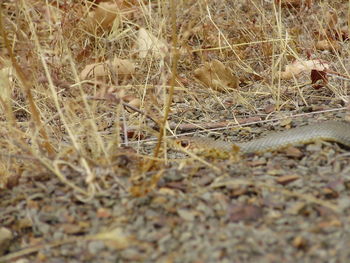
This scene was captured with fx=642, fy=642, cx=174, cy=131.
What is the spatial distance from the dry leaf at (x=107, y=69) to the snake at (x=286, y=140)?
0.90 meters

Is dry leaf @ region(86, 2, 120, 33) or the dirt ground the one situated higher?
dry leaf @ region(86, 2, 120, 33)

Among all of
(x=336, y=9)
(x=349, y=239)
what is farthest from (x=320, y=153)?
(x=336, y=9)

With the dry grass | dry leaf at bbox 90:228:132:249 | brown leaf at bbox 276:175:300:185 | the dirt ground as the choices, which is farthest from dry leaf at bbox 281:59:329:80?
dry leaf at bbox 90:228:132:249

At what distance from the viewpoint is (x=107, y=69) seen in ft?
12.5

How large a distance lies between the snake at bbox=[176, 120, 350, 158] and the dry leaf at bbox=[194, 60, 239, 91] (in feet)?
3.09

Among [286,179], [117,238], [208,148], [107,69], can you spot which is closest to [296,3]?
[107,69]

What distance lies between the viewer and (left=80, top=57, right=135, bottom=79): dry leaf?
3.77 metres

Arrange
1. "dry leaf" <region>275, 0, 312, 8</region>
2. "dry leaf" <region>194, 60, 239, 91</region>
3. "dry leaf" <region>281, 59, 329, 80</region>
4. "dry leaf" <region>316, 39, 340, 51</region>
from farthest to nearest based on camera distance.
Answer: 1. "dry leaf" <region>275, 0, 312, 8</region>
2. "dry leaf" <region>316, 39, 340, 51</region>
3. "dry leaf" <region>194, 60, 239, 91</region>
4. "dry leaf" <region>281, 59, 329, 80</region>

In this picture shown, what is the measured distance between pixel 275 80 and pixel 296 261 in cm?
225

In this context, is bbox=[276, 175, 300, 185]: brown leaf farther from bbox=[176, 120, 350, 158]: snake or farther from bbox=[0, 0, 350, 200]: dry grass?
bbox=[0, 0, 350, 200]: dry grass

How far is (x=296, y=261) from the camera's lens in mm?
1888

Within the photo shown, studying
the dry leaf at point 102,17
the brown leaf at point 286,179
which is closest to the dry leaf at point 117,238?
the brown leaf at point 286,179

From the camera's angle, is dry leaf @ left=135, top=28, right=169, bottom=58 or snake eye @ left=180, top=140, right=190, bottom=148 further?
dry leaf @ left=135, top=28, right=169, bottom=58

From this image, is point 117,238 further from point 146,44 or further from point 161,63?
point 146,44
